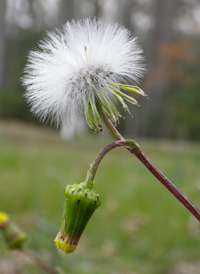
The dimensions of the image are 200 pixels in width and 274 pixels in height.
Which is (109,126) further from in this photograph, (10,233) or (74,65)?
(10,233)

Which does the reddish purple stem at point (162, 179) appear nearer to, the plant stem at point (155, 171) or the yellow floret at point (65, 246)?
the plant stem at point (155, 171)

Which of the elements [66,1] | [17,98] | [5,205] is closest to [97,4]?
[66,1]

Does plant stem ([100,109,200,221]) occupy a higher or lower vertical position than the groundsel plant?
lower

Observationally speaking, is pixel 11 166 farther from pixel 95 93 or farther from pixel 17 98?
pixel 17 98

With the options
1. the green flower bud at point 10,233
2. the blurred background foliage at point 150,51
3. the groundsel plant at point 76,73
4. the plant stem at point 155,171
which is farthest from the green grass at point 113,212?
the blurred background foliage at point 150,51

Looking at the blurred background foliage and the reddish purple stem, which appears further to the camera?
the blurred background foliage

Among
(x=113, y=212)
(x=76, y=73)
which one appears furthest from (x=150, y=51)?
(x=76, y=73)

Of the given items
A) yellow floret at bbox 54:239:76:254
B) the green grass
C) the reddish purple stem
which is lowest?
the green grass

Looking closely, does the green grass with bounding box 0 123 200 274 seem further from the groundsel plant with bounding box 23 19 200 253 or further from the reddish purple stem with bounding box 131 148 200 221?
the reddish purple stem with bounding box 131 148 200 221

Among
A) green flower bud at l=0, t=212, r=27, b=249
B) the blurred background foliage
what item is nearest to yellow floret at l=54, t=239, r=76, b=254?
green flower bud at l=0, t=212, r=27, b=249
